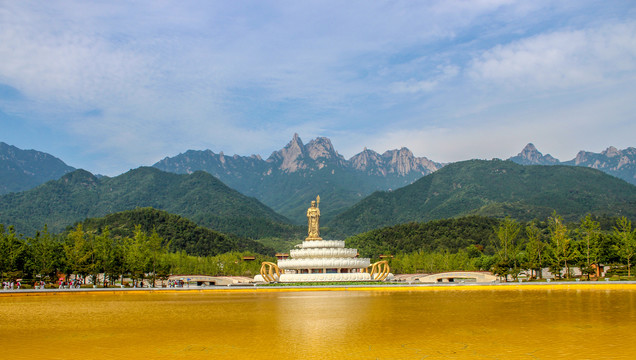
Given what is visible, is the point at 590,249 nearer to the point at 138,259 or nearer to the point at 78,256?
the point at 138,259

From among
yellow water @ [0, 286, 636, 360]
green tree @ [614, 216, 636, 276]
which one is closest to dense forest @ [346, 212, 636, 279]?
green tree @ [614, 216, 636, 276]

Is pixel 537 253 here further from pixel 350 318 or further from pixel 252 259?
pixel 252 259

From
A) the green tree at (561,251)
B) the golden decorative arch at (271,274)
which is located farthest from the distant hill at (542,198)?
the golden decorative arch at (271,274)

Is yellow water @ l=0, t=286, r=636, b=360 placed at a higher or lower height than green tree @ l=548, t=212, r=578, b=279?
lower

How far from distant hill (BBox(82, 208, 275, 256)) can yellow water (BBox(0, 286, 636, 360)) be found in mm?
86923

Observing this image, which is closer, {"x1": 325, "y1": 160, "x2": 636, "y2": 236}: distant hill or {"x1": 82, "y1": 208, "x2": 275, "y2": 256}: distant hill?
{"x1": 82, "y1": 208, "x2": 275, "y2": 256}: distant hill

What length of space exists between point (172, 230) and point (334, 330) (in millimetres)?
106910

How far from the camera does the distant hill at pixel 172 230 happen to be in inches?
4619

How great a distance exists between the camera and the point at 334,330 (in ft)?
67.1

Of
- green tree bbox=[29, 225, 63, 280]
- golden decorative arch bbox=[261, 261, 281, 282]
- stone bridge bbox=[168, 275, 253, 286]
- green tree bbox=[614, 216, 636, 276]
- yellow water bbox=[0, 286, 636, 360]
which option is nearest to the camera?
yellow water bbox=[0, 286, 636, 360]

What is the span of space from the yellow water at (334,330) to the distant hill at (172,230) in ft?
285

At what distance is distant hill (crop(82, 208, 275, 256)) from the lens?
11731 cm

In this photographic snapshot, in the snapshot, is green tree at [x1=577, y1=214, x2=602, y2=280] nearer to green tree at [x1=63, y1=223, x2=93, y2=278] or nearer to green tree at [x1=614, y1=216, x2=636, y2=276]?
green tree at [x1=614, y1=216, x2=636, y2=276]

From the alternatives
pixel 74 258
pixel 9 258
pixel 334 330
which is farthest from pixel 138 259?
pixel 334 330
